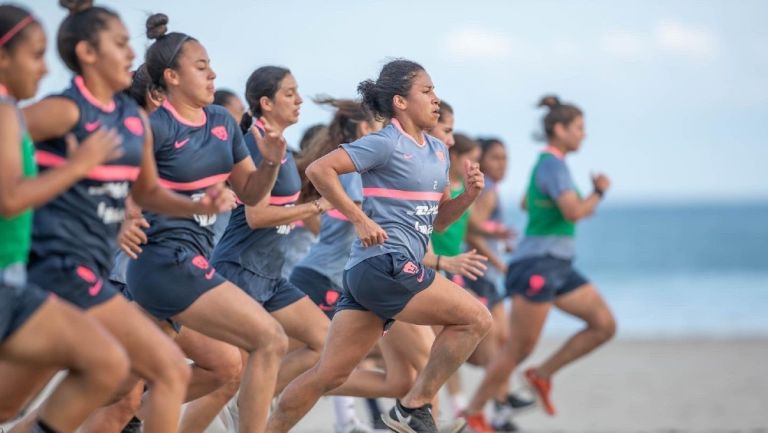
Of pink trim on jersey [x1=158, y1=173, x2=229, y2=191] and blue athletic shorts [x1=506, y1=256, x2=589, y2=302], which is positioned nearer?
pink trim on jersey [x1=158, y1=173, x2=229, y2=191]

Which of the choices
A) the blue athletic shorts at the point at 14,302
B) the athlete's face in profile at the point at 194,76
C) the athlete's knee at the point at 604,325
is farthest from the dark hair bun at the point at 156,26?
the athlete's knee at the point at 604,325

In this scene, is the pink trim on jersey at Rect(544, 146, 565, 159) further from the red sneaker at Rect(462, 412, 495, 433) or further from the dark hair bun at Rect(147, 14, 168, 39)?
the dark hair bun at Rect(147, 14, 168, 39)

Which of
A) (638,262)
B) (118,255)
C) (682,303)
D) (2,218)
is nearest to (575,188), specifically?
(118,255)

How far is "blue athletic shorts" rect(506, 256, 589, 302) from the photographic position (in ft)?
33.4

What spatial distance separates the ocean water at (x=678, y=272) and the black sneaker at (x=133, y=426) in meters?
15.5

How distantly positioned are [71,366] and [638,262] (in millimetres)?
47129

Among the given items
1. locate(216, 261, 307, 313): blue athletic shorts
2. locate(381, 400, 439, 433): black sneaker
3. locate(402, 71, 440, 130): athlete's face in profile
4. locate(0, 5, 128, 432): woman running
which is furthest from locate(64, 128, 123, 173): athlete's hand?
locate(381, 400, 439, 433): black sneaker

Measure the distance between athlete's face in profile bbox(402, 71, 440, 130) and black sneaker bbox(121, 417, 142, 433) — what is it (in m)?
2.22

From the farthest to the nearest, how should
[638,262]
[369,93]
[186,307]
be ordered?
[638,262]
[369,93]
[186,307]

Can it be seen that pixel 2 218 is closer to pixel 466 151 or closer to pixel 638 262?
pixel 466 151

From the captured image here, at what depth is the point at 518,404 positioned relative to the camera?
36.3ft

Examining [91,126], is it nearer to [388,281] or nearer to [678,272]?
[388,281]

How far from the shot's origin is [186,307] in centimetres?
618

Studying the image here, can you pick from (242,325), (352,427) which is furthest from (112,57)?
(352,427)
